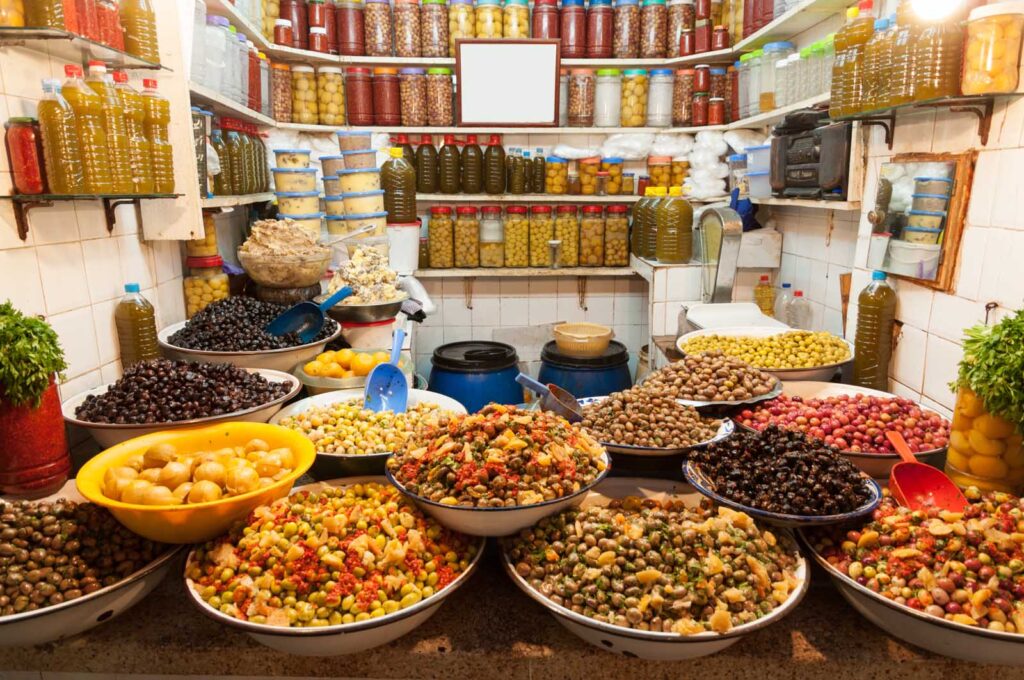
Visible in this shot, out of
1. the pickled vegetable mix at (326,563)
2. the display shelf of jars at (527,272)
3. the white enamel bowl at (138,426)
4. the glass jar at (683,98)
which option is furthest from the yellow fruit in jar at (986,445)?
the glass jar at (683,98)

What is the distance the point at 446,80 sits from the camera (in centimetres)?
434

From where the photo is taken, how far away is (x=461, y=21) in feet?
14.0

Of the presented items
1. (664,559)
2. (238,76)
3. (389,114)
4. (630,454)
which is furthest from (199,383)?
(389,114)

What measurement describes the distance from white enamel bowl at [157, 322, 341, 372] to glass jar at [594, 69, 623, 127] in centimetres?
287

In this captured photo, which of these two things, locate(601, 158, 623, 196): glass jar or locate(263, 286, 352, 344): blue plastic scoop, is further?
locate(601, 158, 623, 196): glass jar

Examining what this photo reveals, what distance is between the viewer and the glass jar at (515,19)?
14.1ft

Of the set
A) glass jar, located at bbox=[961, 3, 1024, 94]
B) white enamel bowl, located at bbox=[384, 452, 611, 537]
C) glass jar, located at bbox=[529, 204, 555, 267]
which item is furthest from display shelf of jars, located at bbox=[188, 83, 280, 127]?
glass jar, located at bbox=[961, 3, 1024, 94]

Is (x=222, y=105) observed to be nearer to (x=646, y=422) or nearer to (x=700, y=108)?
(x=646, y=422)

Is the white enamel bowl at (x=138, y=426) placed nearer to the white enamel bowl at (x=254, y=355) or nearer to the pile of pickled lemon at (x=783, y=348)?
the white enamel bowl at (x=254, y=355)

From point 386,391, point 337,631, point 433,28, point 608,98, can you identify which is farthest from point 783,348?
point 433,28

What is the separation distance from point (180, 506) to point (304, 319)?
1395 millimetres

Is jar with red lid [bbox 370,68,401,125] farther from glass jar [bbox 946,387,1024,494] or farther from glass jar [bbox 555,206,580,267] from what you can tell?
glass jar [bbox 946,387,1024,494]

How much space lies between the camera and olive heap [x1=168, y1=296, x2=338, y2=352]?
7.23 feet

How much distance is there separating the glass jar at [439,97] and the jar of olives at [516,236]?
2.38 ft
